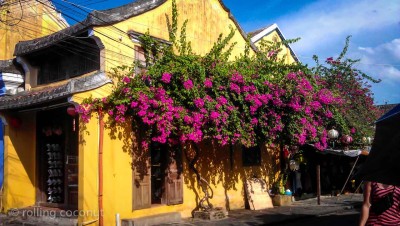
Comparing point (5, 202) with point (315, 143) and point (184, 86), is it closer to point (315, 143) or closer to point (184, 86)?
point (184, 86)

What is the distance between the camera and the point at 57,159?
1195 cm

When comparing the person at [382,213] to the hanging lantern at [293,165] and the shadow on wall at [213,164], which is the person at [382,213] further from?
the hanging lantern at [293,165]

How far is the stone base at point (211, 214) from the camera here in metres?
11.9

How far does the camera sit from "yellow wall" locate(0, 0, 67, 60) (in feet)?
50.9

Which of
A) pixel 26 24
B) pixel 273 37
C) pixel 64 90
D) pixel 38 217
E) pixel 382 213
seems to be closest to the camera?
pixel 382 213

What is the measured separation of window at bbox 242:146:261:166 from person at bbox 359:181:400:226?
31.9 ft

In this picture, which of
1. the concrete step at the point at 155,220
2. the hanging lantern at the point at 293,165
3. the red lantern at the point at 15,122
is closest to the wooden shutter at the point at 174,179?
the concrete step at the point at 155,220

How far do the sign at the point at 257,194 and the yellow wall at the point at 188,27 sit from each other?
180 inches

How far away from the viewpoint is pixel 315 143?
14.0 m

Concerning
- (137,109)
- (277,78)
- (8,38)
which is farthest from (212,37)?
(8,38)

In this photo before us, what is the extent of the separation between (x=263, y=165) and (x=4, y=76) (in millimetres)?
9366

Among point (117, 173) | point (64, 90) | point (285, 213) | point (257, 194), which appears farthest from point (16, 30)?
point (285, 213)

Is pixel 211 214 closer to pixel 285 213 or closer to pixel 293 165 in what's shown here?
pixel 285 213

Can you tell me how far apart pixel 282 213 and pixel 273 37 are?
29.2ft
